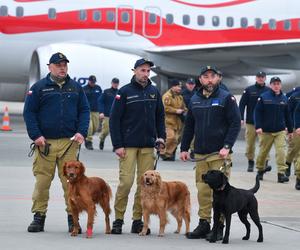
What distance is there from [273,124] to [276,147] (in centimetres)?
37

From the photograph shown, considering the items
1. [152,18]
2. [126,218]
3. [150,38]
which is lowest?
[126,218]

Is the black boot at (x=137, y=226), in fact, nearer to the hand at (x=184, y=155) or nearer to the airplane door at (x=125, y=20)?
the hand at (x=184, y=155)

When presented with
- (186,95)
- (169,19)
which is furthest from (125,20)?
(186,95)

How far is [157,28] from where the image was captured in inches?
1138

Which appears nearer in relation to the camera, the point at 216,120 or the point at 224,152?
the point at 224,152

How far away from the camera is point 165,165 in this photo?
18.6 metres

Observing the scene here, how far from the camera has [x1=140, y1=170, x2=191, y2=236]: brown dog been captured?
10.2m

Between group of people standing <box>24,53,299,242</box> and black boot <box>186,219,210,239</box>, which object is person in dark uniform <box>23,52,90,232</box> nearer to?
group of people standing <box>24,53,299,242</box>

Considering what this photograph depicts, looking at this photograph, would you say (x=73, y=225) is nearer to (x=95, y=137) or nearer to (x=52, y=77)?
(x=52, y=77)

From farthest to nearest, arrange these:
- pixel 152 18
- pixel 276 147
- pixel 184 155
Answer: pixel 152 18, pixel 276 147, pixel 184 155

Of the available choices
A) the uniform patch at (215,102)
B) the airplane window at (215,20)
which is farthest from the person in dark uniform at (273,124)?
the airplane window at (215,20)

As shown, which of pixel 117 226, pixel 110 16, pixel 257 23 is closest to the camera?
pixel 117 226

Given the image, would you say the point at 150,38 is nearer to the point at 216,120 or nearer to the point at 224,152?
the point at 216,120

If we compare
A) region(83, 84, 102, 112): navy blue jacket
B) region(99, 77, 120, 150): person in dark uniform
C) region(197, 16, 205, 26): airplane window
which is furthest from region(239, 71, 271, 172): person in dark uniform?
region(197, 16, 205, 26): airplane window
